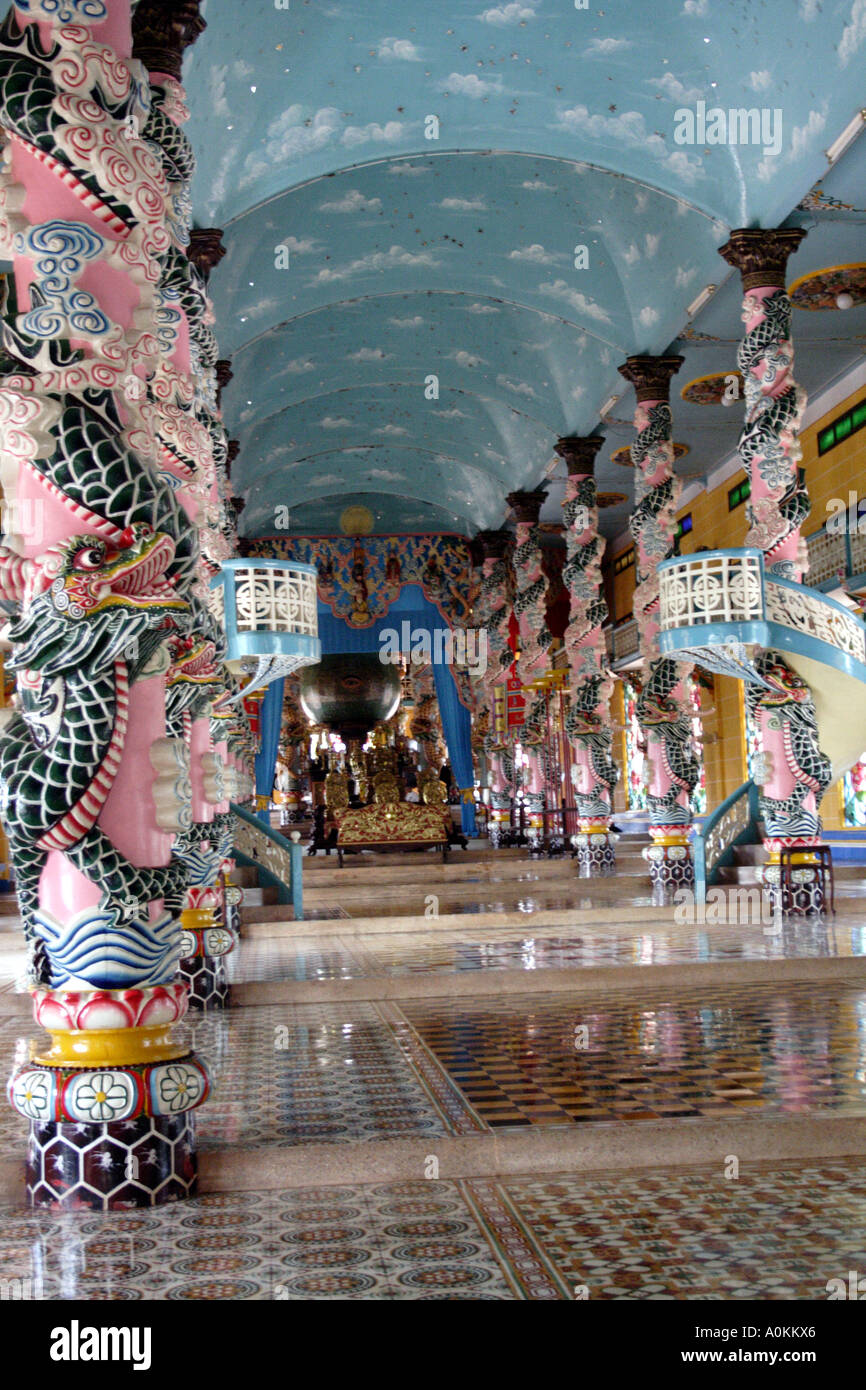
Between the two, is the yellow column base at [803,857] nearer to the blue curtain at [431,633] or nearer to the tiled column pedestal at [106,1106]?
the tiled column pedestal at [106,1106]

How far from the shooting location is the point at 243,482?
2380 cm

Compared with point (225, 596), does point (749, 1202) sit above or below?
below

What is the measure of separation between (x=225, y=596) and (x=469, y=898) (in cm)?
680

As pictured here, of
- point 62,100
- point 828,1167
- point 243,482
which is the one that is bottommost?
point 828,1167

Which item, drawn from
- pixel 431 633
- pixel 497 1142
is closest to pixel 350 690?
pixel 431 633

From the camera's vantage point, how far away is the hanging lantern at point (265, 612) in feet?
32.2

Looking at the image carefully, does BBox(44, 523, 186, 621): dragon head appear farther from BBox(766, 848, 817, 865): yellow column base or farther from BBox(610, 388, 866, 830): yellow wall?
BBox(610, 388, 866, 830): yellow wall

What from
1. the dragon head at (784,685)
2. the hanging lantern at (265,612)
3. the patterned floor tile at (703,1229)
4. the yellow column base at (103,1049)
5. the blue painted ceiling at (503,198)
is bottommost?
the patterned floor tile at (703,1229)

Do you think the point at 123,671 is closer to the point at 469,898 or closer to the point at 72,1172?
the point at 72,1172

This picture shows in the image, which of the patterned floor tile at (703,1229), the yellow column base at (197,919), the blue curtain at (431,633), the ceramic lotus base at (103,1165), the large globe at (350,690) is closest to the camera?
the patterned floor tile at (703,1229)

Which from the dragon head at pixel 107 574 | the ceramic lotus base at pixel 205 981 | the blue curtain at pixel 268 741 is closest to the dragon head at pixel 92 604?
the dragon head at pixel 107 574

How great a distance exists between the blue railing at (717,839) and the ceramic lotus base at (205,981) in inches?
252

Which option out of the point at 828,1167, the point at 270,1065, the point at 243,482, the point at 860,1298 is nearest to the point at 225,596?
the point at 270,1065

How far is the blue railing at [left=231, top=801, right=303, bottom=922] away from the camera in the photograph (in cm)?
1408
